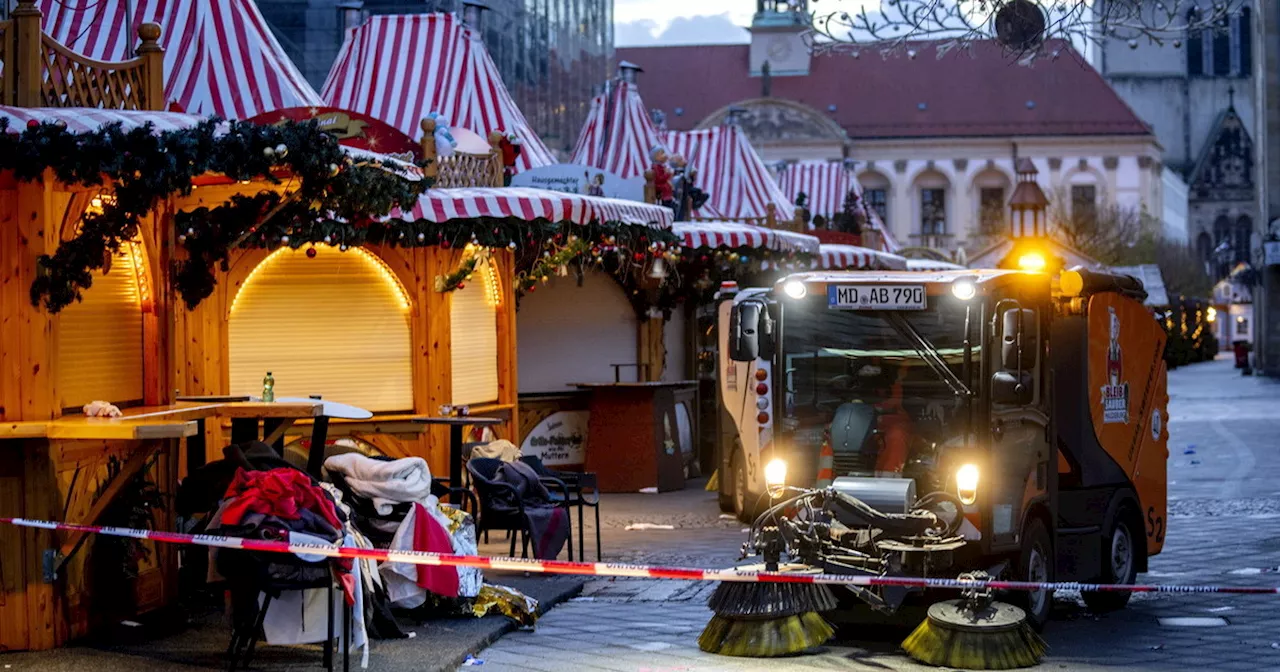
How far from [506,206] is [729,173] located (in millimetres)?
21151

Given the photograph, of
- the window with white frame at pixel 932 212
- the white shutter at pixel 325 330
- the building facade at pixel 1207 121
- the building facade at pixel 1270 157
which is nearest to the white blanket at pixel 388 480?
the white shutter at pixel 325 330

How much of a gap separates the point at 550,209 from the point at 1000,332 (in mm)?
5885

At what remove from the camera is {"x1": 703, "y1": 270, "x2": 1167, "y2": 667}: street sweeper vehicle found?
10984 millimetres

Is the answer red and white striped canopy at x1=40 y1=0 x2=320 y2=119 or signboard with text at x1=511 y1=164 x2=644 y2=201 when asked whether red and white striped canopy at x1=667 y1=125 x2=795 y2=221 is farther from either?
red and white striped canopy at x1=40 y1=0 x2=320 y2=119

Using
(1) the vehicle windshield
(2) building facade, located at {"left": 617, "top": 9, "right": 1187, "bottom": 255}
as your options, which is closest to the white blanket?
(1) the vehicle windshield

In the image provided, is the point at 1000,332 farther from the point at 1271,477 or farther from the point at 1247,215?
the point at 1247,215

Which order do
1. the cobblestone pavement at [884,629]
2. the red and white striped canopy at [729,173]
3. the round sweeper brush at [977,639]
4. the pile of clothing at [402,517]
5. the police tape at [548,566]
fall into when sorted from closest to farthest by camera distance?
the police tape at [548,566]
the round sweeper brush at [977,639]
the cobblestone pavement at [884,629]
the pile of clothing at [402,517]
the red and white striped canopy at [729,173]

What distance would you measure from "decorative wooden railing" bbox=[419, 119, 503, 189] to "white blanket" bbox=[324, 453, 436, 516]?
18.1ft

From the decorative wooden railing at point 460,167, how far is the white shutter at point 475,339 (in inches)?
30.2

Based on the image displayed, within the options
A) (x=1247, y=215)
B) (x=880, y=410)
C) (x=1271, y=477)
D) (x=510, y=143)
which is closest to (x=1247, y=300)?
(x=1247, y=215)

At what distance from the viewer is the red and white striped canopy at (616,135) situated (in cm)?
3141

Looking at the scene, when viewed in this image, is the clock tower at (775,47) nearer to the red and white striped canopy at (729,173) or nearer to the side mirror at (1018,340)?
the red and white striped canopy at (729,173)

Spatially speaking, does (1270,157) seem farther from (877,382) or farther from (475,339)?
(877,382)

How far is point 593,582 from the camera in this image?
45.5 feet
